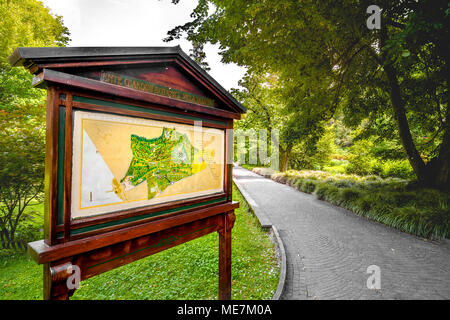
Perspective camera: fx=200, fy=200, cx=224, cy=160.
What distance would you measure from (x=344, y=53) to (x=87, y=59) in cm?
959

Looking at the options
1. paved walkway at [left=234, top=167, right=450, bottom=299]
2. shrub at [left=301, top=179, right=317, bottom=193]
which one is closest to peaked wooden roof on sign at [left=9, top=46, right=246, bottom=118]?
paved walkway at [left=234, top=167, right=450, bottom=299]

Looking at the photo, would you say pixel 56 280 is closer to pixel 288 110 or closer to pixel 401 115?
pixel 288 110

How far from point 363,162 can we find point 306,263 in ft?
58.6

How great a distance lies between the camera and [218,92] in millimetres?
3051

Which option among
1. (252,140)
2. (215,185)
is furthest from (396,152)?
(252,140)

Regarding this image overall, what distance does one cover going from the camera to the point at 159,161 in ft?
7.96

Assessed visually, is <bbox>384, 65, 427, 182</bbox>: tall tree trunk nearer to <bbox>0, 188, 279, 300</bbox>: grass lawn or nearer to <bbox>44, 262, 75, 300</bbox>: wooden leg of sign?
<bbox>0, 188, 279, 300</bbox>: grass lawn

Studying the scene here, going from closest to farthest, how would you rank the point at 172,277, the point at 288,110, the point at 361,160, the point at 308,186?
the point at 172,277 < the point at 288,110 < the point at 308,186 < the point at 361,160

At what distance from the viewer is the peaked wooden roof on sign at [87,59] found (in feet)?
5.17

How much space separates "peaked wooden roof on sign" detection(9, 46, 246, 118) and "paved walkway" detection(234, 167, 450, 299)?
14.3ft

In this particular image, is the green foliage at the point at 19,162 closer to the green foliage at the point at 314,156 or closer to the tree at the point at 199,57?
the tree at the point at 199,57

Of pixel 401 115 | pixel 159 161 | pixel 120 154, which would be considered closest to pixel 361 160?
pixel 401 115

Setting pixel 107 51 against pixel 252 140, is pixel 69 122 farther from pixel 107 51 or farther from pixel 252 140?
pixel 252 140

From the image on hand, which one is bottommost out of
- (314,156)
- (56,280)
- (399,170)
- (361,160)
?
(56,280)
